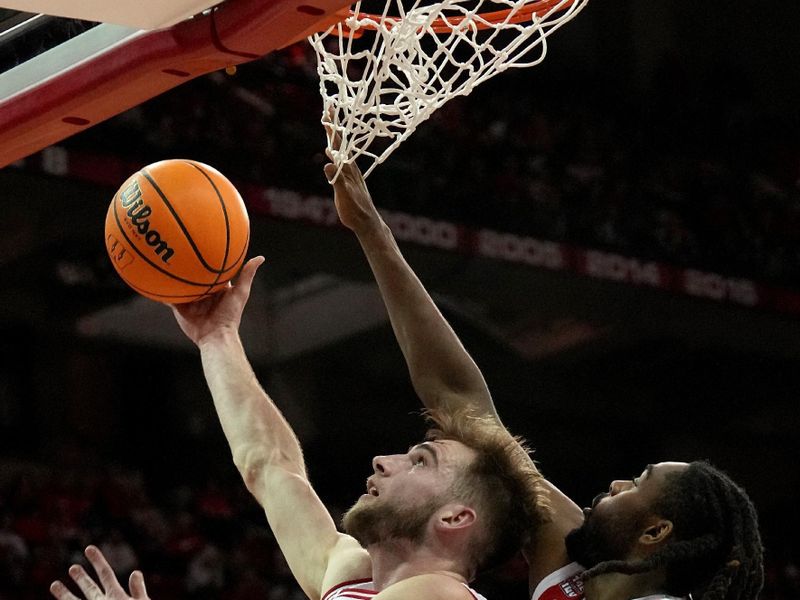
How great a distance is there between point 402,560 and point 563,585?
0.91 feet

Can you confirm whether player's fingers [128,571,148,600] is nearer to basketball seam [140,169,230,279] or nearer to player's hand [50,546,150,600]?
player's hand [50,546,150,600]

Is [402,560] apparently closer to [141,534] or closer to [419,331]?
[419,331]

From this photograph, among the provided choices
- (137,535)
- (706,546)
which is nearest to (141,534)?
(137,535)

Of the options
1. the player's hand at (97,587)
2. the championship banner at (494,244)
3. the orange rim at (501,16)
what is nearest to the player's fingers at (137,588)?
the player's hand at (97,587)

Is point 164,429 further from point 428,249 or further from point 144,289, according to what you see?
point 144,289

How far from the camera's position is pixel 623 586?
2256 millimetres

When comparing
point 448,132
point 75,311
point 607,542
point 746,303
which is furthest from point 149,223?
point 746,303

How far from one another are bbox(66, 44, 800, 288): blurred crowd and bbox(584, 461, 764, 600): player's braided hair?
5.99 m

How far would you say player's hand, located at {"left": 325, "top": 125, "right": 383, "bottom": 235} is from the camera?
112 inches

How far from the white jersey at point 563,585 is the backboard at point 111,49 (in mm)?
1028

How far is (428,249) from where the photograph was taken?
861 centimetres

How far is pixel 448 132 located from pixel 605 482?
260 centimetres

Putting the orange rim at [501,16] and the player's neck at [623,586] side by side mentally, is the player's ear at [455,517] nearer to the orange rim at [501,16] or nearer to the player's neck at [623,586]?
the player's neck at [623,586]

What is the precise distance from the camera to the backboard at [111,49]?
2383mm
